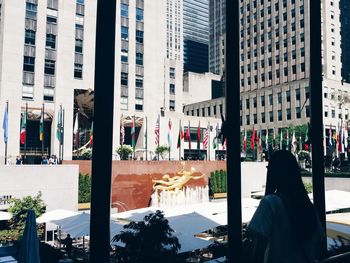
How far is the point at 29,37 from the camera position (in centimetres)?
3862

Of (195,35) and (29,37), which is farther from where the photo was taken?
(195,35)

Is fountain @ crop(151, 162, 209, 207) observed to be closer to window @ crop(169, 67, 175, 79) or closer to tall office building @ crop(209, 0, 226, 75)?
window @ crop(169, 67, 175, 79)

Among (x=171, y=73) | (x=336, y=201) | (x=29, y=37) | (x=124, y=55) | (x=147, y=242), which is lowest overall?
(x=336, y=201)

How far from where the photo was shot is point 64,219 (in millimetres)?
15492

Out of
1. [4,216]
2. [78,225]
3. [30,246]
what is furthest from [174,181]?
[30,246]

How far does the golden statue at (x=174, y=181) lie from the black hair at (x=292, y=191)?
25.6 metres

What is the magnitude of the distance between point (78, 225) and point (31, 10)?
31055 millimetres

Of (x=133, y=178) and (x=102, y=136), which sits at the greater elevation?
(x=102, y=136)

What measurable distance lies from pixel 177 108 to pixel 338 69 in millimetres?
30564

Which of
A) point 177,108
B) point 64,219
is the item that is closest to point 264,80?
point 177,108

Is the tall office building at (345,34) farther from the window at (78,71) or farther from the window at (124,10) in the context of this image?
the window at (78,71)

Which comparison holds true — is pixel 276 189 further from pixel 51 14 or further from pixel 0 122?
pixel 51 14

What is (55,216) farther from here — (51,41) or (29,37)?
(51,41)

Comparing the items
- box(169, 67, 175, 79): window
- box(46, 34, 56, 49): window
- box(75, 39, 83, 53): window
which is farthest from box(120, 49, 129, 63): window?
A: box(169, 67, 175, 79): window
